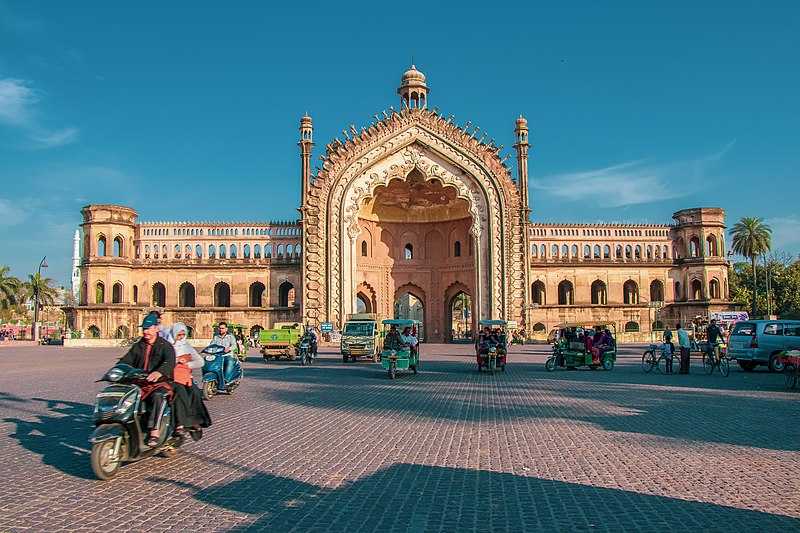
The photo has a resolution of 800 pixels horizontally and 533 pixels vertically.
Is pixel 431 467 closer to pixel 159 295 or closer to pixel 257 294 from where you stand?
pixel 257 294

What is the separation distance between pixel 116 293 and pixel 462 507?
5168 cm

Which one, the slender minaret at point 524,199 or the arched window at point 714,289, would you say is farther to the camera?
the arched window at point 714,289

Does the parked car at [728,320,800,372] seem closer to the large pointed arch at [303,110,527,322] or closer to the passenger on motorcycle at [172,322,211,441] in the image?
the passenger on motorcycle at [172,322,211,441]

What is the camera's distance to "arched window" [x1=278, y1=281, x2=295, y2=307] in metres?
54.8

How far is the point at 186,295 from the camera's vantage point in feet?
183

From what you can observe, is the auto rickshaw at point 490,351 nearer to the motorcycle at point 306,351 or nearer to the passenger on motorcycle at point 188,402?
the motorcycle at point 306,351

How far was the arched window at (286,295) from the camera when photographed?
54844 millimetres

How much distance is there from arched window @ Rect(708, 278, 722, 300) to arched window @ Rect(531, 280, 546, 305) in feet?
43.1

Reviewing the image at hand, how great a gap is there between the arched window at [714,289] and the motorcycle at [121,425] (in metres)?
53.0

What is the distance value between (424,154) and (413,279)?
11043mm

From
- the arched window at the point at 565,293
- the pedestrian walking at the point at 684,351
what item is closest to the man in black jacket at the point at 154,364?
the pedestrian walking at the point at 684,351

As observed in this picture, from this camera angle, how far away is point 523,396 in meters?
17.2

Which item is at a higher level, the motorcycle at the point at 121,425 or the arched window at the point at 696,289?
the arched window at the point at 696,289

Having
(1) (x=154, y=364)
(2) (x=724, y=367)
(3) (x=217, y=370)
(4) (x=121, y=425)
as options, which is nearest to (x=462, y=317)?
(2) (x=724, y=367)
